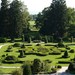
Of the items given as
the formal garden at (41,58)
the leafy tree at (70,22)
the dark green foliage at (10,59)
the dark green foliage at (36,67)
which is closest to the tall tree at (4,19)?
the leafy tree at (70,22)

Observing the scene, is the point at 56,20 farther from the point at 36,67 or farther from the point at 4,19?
the point at 36,67

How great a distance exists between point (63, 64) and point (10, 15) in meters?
45.7

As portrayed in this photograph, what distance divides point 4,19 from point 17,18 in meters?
4.84

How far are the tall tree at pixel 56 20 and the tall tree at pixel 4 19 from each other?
13.4 m

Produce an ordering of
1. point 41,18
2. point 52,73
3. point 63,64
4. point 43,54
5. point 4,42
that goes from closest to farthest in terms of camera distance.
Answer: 1. point 52,73
2. point 63,64
3. point 43,54
4. point 4,42
5. point 41,18

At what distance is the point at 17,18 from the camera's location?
94.3 m

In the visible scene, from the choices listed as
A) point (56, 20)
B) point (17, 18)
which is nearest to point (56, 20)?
point (56, 20)

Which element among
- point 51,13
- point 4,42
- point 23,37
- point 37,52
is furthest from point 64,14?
point 37,52

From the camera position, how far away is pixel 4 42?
87.5 metres

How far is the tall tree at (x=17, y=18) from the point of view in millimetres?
93312

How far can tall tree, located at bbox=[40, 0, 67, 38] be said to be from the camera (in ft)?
320

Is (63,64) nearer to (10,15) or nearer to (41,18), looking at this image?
(10,15)

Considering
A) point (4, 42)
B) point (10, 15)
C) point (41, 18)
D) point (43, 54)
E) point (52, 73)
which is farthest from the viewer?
point (41, 18)

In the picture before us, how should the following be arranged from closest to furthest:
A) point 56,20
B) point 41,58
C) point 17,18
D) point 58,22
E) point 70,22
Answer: point 41,58 → point 17,18 → point 58,22 → point 56,20 → point 70,22
